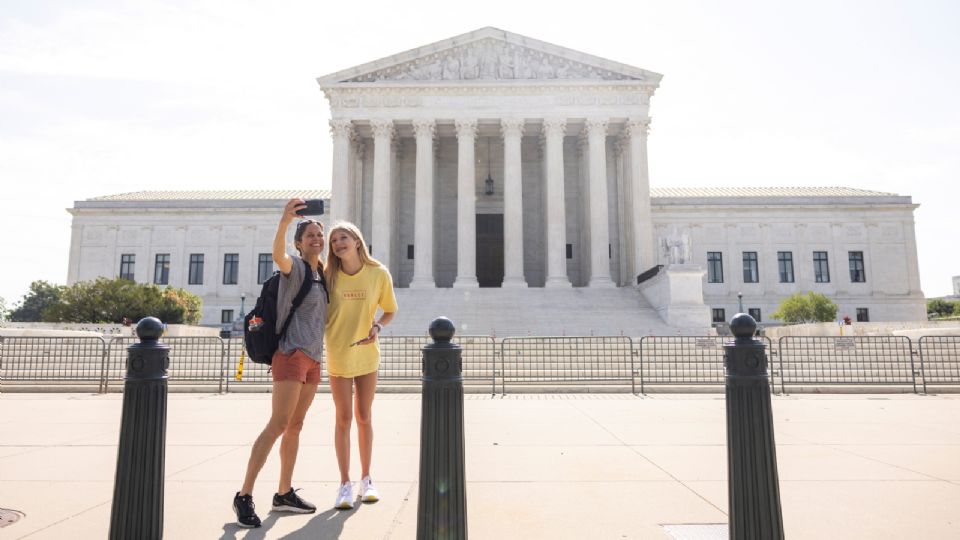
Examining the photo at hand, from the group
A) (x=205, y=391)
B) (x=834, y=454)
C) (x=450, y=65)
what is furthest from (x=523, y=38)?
(x=834, y=454)

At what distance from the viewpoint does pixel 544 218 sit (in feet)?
144

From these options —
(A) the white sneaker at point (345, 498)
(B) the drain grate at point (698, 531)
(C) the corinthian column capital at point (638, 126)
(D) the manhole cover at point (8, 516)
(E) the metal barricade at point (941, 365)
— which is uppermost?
(C) the corinthian column capital at point (638, 126)

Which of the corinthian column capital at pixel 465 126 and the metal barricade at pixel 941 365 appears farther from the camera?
the corinthian column capital at pixel 465 126

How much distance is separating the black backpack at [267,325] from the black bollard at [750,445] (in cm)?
293

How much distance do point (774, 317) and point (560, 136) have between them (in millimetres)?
23592

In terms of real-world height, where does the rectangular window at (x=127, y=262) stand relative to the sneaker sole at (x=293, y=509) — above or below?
above

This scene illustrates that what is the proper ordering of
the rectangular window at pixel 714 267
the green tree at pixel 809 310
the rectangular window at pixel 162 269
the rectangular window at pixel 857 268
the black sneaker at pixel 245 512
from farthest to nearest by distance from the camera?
the rectangular window at pixel 162 269, the rectangular window at pixel 857 268, the rectangular window at pixel 714 267, the green tree at pixel 809 310, the black sneaker at pixel 245 512

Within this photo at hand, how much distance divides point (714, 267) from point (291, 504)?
5342 cm

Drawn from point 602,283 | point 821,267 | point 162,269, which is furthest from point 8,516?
point 821,267

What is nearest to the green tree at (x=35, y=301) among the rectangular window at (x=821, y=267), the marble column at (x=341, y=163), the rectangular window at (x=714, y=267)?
the marble column at (x=341, y=163)

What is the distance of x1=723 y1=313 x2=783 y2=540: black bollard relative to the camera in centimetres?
306

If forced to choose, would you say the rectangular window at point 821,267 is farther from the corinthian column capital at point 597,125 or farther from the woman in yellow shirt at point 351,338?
the woman in yellow shirt at point 351,338

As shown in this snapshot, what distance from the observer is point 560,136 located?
39.2m

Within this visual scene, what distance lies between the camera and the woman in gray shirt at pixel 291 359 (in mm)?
4223
